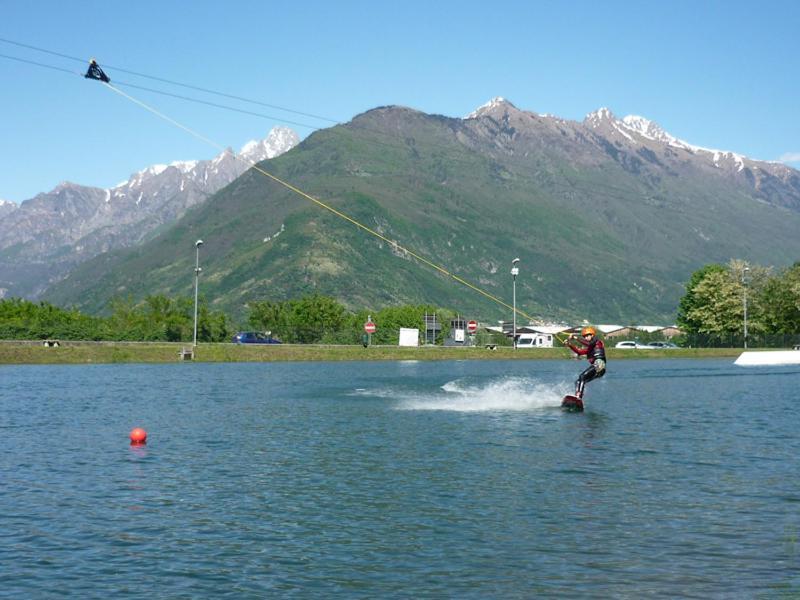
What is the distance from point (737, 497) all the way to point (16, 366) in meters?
96.7

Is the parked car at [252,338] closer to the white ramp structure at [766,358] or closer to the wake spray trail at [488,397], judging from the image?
the white ramp structure at [766,358]

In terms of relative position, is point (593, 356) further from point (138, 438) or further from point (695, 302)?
point (695, 302)

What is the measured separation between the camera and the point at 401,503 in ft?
77.3

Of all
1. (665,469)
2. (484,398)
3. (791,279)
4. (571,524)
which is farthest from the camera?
(791,279)

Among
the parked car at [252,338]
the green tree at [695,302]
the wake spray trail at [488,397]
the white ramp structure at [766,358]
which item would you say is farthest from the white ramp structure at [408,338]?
the wake spray trail at [488,397]

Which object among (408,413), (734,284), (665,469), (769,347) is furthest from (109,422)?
(734,284)

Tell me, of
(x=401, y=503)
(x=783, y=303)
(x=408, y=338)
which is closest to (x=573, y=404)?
(x=401, y=503)

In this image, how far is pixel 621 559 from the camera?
17.9 m

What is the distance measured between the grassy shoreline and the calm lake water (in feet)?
213

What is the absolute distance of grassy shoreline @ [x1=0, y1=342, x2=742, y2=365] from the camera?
11188cm

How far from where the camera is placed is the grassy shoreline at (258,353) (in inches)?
4405

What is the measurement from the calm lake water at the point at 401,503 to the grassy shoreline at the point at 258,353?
213 ft

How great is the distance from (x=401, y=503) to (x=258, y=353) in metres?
102

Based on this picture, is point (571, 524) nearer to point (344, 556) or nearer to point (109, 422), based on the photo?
point (344, 556)
